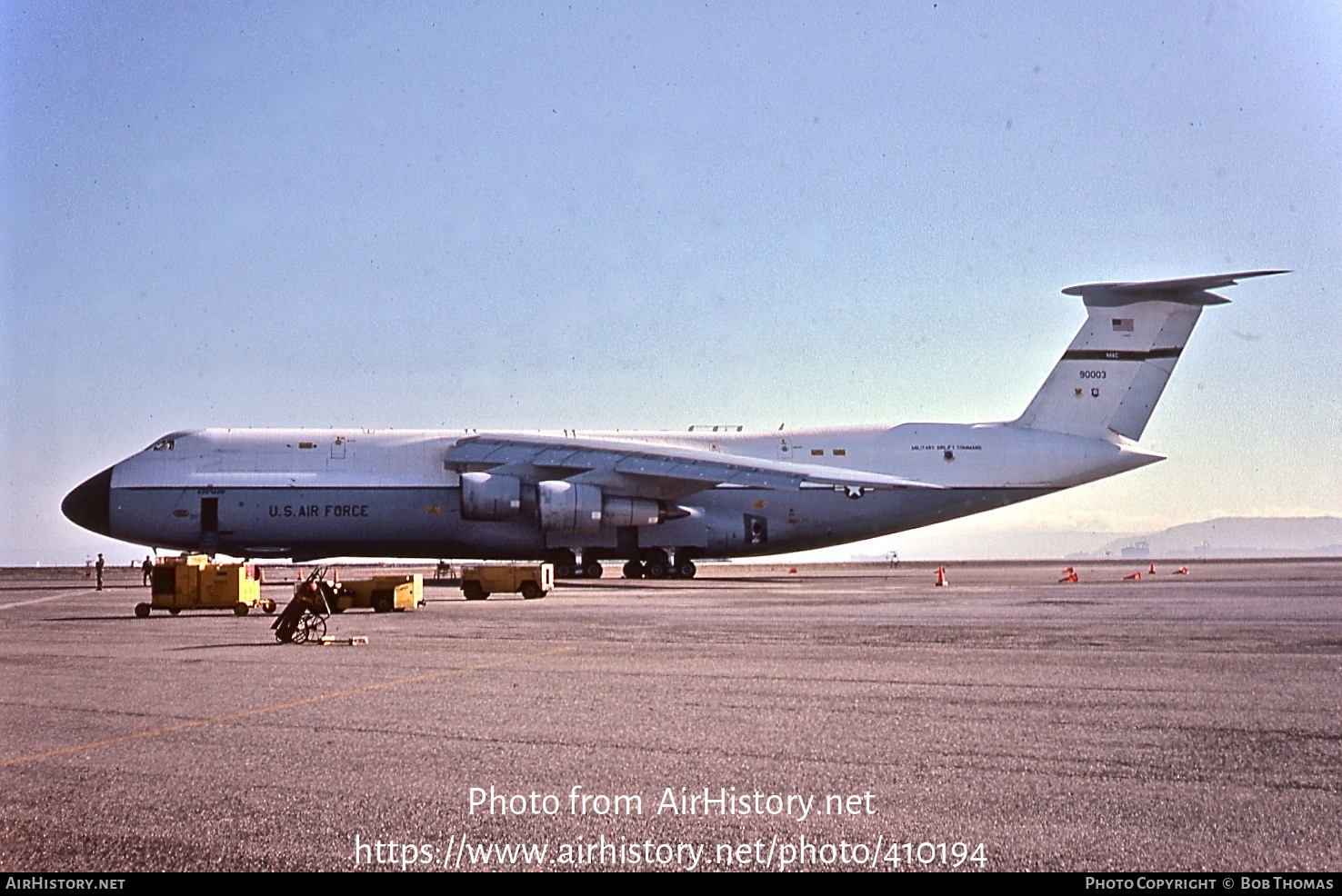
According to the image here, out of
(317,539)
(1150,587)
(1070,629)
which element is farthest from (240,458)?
(1070,629)

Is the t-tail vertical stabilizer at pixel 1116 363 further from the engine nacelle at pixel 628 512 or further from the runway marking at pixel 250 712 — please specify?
the runway marking at pixel 250 712

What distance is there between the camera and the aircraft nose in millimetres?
40500

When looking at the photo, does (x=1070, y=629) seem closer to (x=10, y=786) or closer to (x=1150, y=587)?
(x=10, y=786)

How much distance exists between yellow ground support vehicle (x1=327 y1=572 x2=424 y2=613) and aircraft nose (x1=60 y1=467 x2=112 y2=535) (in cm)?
2044

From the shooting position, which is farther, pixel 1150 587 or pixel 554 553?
pixel 554 553

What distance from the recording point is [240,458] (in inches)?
Result: 1598

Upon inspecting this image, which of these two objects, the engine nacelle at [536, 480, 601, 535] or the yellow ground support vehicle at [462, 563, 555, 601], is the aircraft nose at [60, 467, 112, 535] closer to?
the engine nacelle at [536, 480, 601, 535]

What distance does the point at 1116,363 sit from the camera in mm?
46188

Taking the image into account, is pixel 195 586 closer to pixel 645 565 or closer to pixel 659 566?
pixel 659 566

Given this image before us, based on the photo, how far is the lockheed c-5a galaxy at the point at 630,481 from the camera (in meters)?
40.0

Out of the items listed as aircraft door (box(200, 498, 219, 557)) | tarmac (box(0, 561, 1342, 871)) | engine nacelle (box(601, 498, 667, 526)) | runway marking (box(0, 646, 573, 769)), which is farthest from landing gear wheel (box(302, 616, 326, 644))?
aircraft door (box(200, 498, 219, 557))

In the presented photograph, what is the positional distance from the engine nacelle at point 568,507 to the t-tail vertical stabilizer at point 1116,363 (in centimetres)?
1689

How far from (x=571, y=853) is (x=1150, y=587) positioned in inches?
1045

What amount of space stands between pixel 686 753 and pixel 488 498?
108ft
